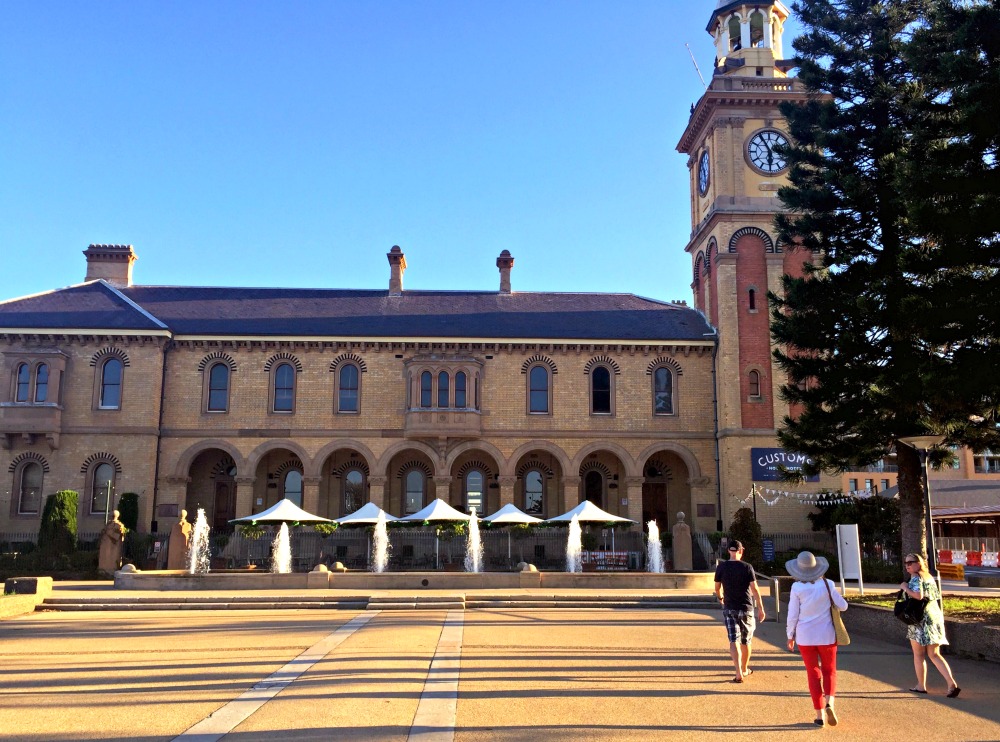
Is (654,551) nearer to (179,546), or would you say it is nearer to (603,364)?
(603,364)

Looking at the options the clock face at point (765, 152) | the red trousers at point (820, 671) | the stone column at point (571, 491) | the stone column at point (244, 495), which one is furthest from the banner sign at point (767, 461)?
the red trousers at point (820, 671)

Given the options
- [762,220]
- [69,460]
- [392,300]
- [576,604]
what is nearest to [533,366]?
[392,300]

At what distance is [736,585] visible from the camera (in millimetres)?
11039

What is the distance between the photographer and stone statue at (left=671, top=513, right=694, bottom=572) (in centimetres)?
3067

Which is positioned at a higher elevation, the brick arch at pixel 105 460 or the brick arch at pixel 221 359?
the brick arch at pixel 221 359

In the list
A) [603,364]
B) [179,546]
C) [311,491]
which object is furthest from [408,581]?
[603,364]

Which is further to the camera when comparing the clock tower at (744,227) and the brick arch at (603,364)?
the brick arch at (603,364)

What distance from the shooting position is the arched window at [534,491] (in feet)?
125

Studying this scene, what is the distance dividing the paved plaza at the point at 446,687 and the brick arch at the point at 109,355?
20.7 meters

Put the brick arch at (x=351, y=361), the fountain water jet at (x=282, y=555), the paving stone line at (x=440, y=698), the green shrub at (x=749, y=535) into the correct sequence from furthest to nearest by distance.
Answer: the brick arch at (x=351, y=361)
the green shrub at (x=749, y=535)
the fountain water jet at (x=282, y=555)
the paving stone line at (x=440, y=698)

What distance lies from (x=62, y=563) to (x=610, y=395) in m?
21.8

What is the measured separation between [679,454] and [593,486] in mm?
Answer: 4023

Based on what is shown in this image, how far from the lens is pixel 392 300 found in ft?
133

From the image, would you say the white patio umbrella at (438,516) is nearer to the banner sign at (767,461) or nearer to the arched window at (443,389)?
the arched window at (443,389)
